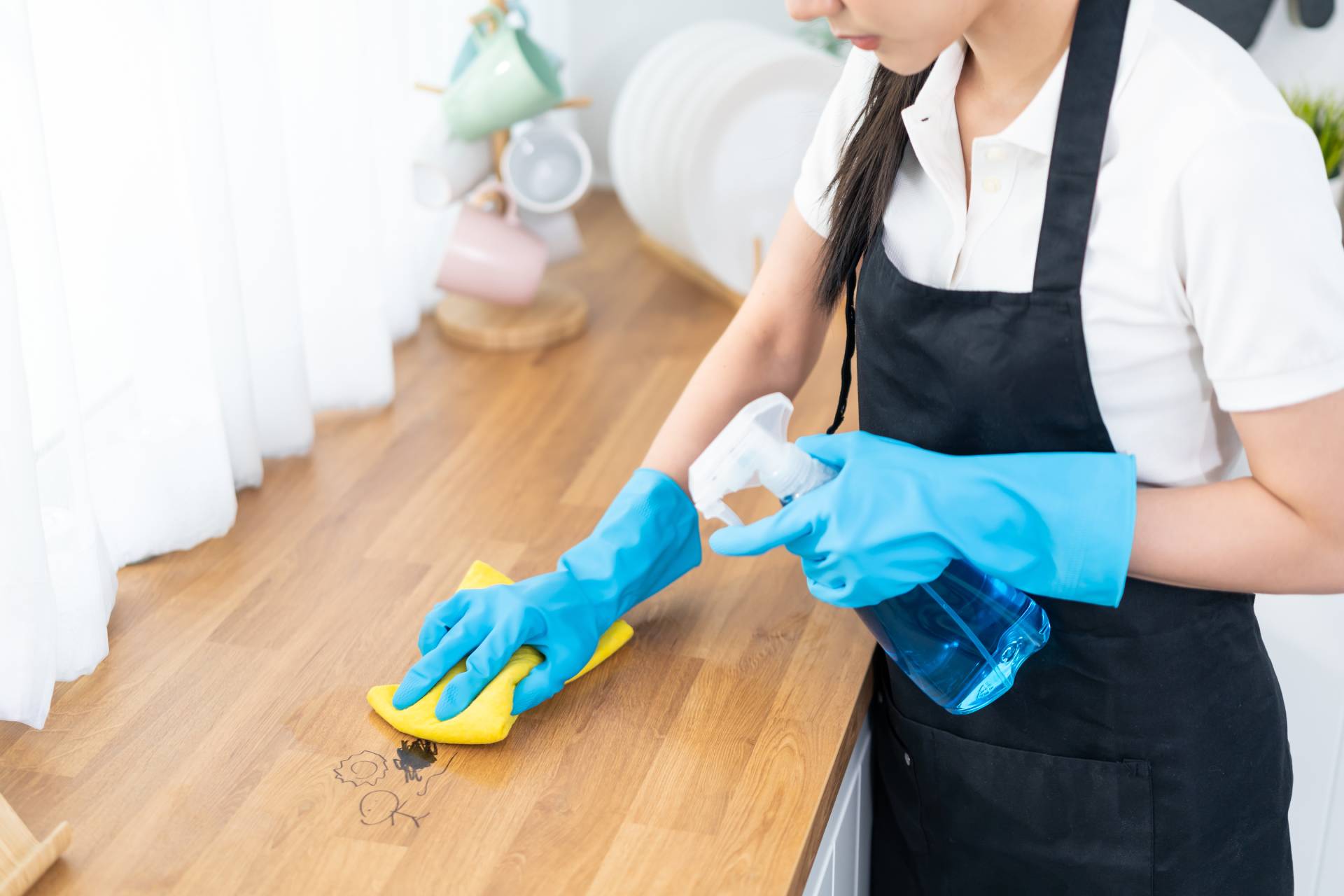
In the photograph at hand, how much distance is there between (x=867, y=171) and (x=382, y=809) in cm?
60

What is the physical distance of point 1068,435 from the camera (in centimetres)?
88

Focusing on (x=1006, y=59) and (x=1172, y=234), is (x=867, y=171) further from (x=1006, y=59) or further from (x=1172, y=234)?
(x=1172, y=234)

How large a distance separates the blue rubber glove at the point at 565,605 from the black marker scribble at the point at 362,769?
46 mm

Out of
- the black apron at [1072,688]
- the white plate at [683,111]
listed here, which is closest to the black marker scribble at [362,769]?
the black apron at [1072,688]

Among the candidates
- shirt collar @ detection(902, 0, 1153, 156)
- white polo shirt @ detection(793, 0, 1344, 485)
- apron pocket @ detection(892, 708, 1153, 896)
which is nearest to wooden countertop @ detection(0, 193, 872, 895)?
apron pocket @ detection(892, 708, 1153, 896)

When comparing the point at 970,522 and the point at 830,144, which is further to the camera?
the point at 830,144

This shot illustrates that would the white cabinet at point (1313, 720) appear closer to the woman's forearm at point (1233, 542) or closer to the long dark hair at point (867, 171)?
the woman's forearm at point (1233, 542)

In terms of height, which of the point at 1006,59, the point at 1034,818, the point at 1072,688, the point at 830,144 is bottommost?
the point at 1034,818

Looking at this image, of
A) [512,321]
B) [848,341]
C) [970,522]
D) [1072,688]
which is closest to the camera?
[970,522]

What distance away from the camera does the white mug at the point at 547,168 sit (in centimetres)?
175

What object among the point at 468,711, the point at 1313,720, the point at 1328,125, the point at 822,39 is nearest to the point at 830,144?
the point at 468,711

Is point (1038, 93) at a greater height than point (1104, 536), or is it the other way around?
point (1038, 93)

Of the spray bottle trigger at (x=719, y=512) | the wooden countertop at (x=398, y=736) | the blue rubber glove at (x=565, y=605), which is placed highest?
the spray bottle trigger at (x=719, y=512)

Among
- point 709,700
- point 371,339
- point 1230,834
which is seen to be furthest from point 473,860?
point 371,339
